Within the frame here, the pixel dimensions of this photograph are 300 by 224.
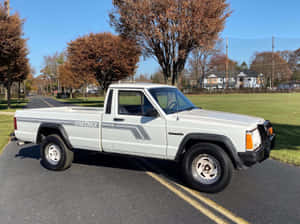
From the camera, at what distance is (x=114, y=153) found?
5727 millimetres

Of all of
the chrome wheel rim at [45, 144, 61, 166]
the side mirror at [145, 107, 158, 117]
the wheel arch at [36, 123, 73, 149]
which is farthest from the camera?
the chrome wheel rim at [45, 144, 61, 166]

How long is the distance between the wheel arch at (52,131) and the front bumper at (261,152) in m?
3.66

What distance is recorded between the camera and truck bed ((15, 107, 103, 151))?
19.1 feet

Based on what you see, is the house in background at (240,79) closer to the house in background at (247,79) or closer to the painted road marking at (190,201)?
the house in background at (247,79)

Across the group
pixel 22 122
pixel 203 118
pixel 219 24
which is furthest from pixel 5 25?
pixel 203 118

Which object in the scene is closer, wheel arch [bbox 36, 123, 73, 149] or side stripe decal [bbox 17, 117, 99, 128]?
side stripe decal [bbox 17, 117, 99, 128]

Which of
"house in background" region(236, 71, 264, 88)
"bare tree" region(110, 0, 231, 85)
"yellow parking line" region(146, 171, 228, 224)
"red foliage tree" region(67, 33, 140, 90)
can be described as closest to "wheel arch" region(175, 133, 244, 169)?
"yellow parking line" region(146, 171, 228, 224)

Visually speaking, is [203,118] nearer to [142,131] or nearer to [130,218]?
[142,131]

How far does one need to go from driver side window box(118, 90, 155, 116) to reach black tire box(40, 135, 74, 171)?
164cm

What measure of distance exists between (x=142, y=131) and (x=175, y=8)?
14913 millimetres

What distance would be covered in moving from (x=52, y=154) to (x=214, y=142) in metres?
3.77

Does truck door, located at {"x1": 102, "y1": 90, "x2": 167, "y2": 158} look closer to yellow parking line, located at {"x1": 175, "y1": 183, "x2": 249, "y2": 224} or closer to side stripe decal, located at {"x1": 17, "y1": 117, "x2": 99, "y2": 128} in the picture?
side stripe decal, located at {"x1": 17, "y1": 117, "x2": 99, "y2": 128}

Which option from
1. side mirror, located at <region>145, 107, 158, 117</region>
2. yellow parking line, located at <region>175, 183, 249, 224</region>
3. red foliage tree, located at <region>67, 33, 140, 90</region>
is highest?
red foliage tree, located at <region>67, 33, 140, 90</region>

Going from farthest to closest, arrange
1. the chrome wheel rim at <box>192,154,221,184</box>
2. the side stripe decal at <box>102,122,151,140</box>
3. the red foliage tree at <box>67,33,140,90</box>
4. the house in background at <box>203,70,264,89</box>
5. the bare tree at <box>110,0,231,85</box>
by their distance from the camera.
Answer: the house in background at <box>203,70,264,89</box>, the red foliage tree at <box>67,33,140,90</box>, the bare tree at <box>110,0,231,85</box>, the side stripe decal at <box>102,122,151,140</box>, the chrome wheel rim at <box>192,154,221,184</box>
